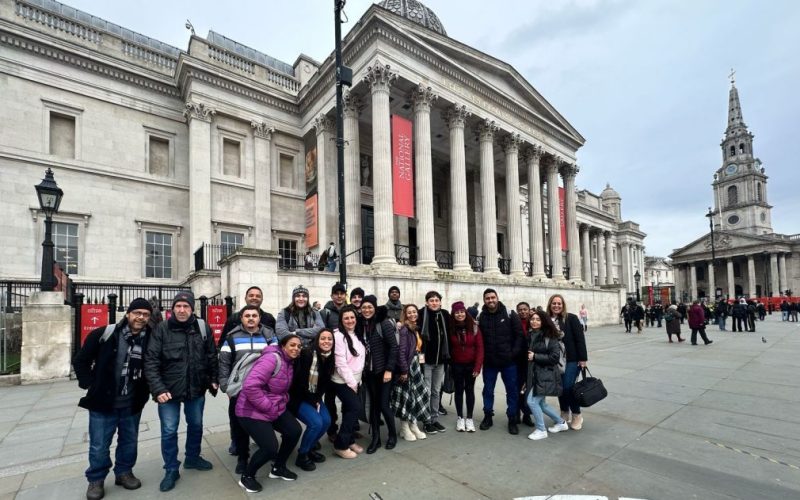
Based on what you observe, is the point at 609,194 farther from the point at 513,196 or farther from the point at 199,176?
the point at 199,176

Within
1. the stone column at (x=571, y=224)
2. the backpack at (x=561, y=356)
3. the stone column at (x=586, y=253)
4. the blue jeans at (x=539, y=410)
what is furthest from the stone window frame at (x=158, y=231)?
the stone column at (x=586, y=253)

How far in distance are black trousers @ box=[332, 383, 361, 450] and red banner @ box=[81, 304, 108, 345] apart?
821cm

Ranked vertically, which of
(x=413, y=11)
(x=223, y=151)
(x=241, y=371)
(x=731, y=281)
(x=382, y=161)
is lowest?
(x=731, y=281)

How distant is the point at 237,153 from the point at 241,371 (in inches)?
769

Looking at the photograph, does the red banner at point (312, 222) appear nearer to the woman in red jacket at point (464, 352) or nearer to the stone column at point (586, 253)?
the woman in red jacket at point (464, 352)

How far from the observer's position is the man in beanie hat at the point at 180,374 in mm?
3908

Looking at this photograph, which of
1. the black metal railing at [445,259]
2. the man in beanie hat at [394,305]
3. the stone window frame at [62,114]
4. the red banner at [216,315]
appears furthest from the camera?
the black metal railing at [445,259]

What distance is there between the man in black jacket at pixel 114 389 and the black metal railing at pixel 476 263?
2258 cm

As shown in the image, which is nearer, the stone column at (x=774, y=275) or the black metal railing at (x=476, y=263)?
the black metal railing at (x=476, y=263)

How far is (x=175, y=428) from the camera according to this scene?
4.02m

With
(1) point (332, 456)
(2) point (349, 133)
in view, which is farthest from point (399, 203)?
(1) point (332, 456)

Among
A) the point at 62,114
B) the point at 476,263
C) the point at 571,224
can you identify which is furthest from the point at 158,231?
the point at 571,224

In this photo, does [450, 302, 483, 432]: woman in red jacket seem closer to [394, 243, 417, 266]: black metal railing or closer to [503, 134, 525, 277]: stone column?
[394, 243, 417, 266]: black metal railing

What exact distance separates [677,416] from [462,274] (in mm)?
13129
